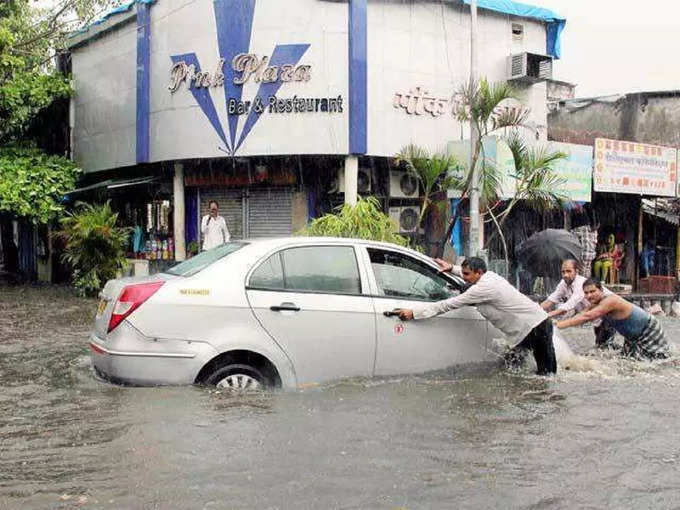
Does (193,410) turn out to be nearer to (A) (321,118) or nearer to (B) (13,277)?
(A) (321,118)

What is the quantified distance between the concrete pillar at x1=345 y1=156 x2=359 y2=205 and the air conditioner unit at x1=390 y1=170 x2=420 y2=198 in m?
1.46

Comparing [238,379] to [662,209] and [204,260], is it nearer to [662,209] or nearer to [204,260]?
[204,260]

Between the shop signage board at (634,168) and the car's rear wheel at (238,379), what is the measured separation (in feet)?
44.9

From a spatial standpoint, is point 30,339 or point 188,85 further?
point 188,85

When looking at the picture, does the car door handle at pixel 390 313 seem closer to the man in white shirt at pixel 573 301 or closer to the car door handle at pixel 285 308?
the car door handle at pixel 285 308

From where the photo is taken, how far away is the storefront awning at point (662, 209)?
20.6 m

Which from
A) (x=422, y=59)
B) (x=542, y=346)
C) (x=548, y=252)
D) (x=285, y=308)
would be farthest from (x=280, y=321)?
(x=422, y=59)

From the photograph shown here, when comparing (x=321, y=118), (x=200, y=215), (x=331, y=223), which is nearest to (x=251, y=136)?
(x=321, y=118)

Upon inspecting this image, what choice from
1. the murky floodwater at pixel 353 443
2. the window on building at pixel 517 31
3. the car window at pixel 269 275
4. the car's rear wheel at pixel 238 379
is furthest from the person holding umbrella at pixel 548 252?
the window on building at pixel 517 31

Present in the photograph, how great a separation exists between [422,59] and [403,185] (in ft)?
8.72

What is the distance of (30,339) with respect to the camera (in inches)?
383

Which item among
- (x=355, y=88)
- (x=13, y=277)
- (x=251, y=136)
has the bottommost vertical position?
(x=13, y=277)

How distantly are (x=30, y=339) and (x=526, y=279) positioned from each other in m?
11.5

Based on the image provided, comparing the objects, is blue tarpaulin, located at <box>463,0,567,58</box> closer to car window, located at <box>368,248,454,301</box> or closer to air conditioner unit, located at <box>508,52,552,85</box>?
air conditioner unit, located at <box>508,52,552,85</box>
